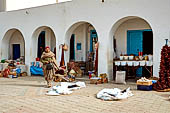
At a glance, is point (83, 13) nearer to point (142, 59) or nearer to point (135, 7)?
point (135, 7)

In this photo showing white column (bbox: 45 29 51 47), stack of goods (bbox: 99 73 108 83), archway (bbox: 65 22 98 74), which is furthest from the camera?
white column (bbox: 45 29 51 47)

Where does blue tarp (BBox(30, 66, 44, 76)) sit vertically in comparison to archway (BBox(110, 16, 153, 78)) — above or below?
below

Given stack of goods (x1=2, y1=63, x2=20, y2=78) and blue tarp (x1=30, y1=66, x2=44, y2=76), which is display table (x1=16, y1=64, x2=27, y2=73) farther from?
blue tarp (x1=30, y1=66, x2=44, y2=76)

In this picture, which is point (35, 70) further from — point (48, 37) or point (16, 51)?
point (16, 51)

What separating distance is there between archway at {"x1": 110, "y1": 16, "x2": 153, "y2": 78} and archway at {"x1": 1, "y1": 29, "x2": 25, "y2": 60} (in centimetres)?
731

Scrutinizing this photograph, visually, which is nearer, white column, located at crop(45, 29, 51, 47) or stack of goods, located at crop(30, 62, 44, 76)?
stack of goods, located at crop(30, 62, 44, 76)

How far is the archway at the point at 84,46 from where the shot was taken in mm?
14406

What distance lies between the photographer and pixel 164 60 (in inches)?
341

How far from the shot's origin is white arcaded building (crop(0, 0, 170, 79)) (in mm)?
9805

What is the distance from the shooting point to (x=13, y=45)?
17688 mm

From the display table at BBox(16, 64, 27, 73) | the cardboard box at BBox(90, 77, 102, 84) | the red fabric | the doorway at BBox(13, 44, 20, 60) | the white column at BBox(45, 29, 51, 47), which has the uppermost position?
the white column at BBox(45, 29, 51, 47)

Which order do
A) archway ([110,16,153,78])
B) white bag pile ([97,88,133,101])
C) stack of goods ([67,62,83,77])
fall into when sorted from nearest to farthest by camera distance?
white bag pile ([97,88,133,101])
archway ([110,16,153,78])
stack of goods ([67,62,83,77])

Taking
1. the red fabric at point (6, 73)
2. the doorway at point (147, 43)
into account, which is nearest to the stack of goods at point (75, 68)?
the doorway at point (147, 43)

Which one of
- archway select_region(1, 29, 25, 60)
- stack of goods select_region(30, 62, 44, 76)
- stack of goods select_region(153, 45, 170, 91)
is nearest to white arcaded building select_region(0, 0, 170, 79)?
archway select_region(1, 29, 25, 60)
